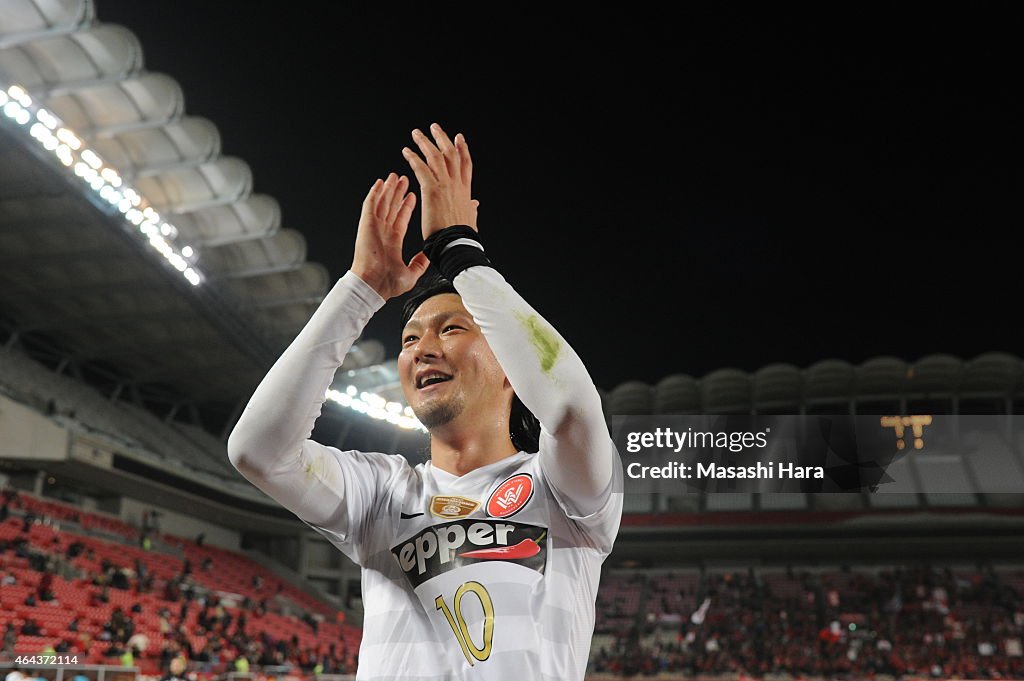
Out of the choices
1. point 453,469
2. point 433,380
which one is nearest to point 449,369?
point 433,380

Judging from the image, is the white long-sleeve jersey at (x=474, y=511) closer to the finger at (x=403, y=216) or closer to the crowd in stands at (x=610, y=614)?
the finger at (x=403, y=216)

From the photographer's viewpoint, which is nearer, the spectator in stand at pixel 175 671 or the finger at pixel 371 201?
the finger at pixel 371 201

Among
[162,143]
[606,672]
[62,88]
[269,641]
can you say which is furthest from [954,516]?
[62,88]

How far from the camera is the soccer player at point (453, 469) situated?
6.69ft

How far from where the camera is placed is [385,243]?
2361 millimetres

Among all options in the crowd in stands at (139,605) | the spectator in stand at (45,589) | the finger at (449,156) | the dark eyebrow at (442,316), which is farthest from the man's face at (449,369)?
the spectator in stand at (45,589)

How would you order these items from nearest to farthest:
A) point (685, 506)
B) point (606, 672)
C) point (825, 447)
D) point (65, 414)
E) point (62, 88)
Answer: point (825, 447), point (62, 88), point (65, 414), point (606, 672), point (685, 506)

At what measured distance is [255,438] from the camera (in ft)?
Answer: 6.86

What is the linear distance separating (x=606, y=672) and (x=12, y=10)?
862 inches

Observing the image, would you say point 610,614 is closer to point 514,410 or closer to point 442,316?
point 514,410

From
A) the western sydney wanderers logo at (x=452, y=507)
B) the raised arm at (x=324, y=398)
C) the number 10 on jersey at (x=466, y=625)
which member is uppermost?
the raised arm at (x=324, y=398)

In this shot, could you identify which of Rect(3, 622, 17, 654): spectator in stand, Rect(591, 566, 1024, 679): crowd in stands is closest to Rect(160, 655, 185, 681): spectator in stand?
Rect(3, 622, 17, 654): spectator in stand

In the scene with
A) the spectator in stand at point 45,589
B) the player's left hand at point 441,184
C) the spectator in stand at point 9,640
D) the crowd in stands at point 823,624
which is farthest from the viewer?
the crowd in stands at point 823,624

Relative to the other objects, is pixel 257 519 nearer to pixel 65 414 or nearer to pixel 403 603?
pixel 65 414
